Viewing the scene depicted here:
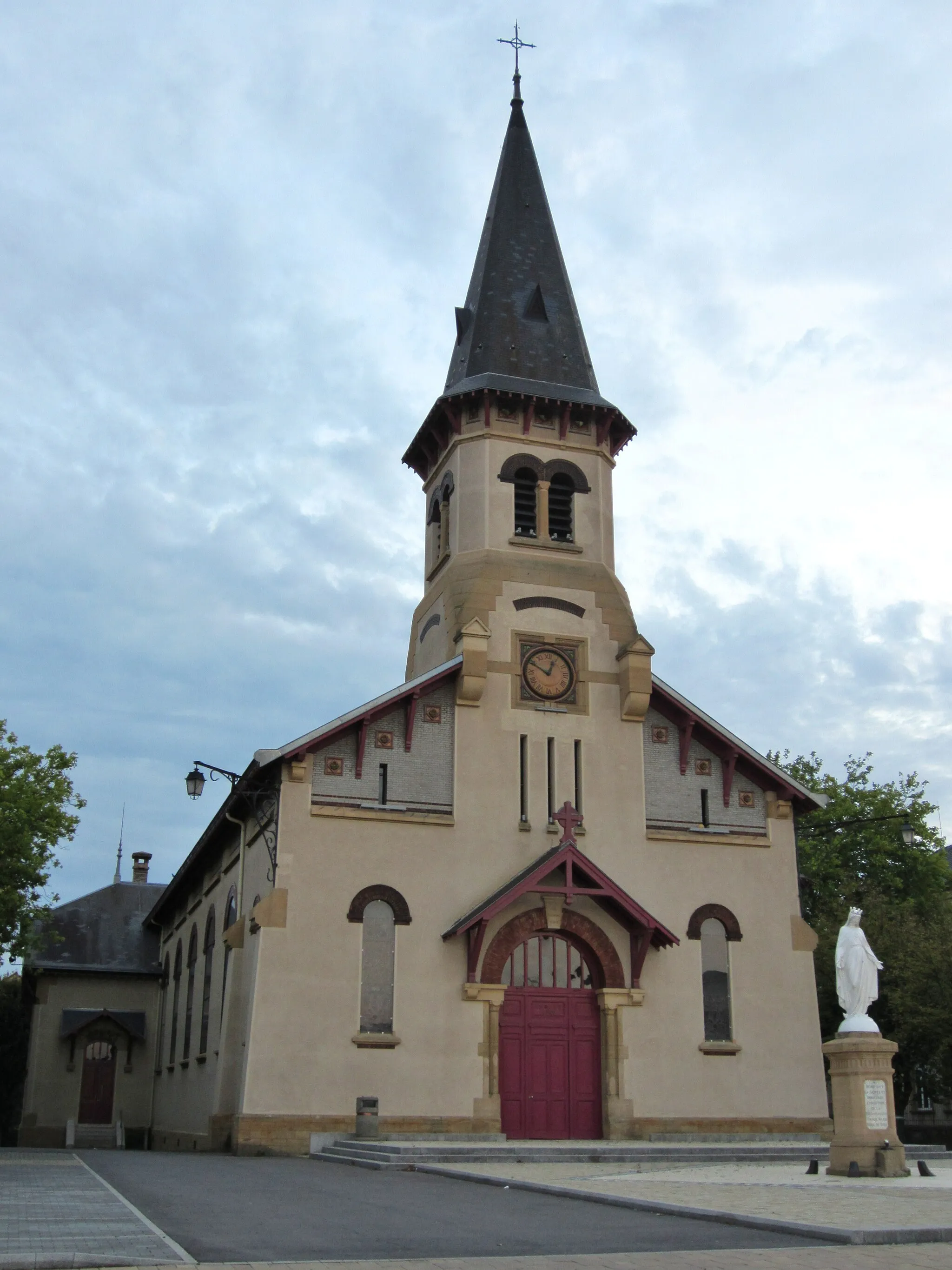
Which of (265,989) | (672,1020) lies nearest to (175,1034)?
(265,989)

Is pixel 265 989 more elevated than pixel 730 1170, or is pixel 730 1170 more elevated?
pixel 265 989

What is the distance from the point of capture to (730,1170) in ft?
60.9

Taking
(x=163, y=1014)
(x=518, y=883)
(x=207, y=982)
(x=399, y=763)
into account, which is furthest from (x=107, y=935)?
(x=518, y=883)

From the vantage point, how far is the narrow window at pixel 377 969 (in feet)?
79.9

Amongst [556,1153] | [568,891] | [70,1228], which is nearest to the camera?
[70,1228]

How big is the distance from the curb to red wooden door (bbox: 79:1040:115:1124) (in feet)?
97.8

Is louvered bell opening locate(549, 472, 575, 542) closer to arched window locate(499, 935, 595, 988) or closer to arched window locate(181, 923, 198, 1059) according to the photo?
arched window locate(499, 935, 595, 988)

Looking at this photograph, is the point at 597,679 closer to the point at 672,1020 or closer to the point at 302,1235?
the point at 672,1020

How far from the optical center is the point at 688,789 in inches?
1093

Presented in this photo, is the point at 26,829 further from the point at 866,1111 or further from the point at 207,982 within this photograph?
the point at 866,1111

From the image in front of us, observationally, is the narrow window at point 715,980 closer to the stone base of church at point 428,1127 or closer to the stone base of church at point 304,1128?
the stone base of church at point 428,1127

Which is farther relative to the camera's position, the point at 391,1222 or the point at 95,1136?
the point at 95,1136

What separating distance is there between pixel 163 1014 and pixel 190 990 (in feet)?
22.4

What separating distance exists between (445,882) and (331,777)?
3.09 metres
